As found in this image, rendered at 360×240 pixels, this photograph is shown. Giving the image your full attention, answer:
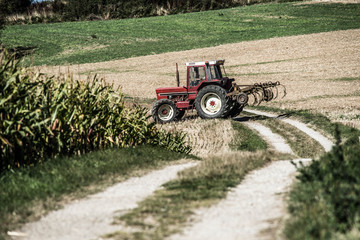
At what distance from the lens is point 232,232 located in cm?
538

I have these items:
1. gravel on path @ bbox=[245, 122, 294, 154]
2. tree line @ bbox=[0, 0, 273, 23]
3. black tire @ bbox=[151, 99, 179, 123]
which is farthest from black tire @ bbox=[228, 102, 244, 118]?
tree line @ bbox=[0, 0, 273, 23]

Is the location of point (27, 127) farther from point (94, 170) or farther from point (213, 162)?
point (213, 162)

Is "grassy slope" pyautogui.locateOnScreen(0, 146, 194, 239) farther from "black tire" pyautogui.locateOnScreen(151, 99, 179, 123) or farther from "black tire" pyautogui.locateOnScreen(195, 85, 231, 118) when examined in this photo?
"black tire" pyautogui.locateOnScreen(151, 99, 179, 123)

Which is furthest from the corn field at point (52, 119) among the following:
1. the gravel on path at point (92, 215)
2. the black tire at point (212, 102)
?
the black tire at point (212, 102)

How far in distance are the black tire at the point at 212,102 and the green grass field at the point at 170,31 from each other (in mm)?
24721

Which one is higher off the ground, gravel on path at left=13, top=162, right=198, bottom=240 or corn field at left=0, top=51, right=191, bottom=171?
corn field at left=0, top=51, right=191, bottom=171

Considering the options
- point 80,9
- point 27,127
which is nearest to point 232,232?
point 27,127

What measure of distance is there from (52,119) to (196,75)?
10.0 meters

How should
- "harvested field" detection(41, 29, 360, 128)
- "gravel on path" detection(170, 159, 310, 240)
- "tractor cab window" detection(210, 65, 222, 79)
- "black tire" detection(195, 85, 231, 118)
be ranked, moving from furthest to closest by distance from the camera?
"harvested field" detection(41, 29, 360, 128) → "tractor cab window" detection(210, 65, 222, 79) → "black tire" detection(195, 85, 231, 118) → "gravel on path" detection(170, 159, 310, 240)

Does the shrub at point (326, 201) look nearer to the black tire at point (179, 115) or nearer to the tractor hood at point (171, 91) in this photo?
the tractor hood at point (171, 91)

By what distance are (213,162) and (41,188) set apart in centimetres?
333

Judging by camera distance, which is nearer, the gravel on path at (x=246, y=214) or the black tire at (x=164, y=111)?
the gravel on path at (x=246, y=214)

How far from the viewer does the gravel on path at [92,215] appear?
5.88m

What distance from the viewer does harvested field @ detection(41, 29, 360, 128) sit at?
79.5 feet
